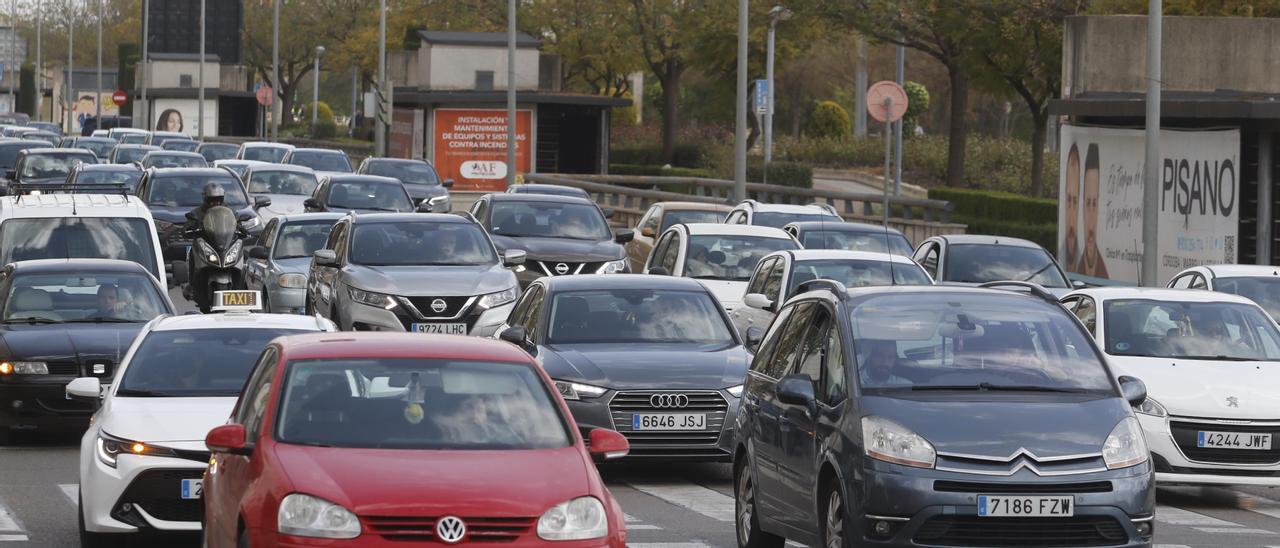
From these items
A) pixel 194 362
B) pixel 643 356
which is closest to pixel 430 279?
pixel 643 356

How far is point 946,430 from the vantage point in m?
9.05

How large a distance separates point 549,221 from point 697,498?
1460cm

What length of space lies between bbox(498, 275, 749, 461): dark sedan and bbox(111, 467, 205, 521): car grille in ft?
11.8

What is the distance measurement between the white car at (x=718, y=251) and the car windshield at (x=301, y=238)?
14.7 ft

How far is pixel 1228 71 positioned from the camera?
101 feet

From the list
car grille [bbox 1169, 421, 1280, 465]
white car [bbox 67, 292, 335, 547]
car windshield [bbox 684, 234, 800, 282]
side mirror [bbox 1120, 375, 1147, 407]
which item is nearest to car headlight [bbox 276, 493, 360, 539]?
white car [bbox 67, 292, 335, 547]

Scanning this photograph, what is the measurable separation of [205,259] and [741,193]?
50.7ft

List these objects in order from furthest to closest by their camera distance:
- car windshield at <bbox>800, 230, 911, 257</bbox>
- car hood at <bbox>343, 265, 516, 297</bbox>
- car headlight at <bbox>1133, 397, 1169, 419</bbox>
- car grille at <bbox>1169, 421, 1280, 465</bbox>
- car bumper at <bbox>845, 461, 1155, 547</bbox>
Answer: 1. car windshield at <bbox>800, 230, 911, 257</bbox>
2. car hood at <bbox>343, 265, 516, 297</bbox>
3. car headlight at <bbox>1133, 397, 1169, 419</bbox>
4. car grille at <bbox>1169, 421, 1280, 465</bbox>
5. car bumper at <bbox>845, 461, 1155, 547</bbox>

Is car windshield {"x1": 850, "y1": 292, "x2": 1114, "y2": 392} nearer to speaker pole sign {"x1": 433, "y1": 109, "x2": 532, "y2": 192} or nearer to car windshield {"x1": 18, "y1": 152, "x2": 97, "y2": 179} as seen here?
car windshield {"x1": 18, "y1": 152, "x2": 97, "y2": 179}

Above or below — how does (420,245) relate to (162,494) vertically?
above

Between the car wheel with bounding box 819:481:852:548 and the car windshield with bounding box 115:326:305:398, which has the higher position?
the car windshield with bounding box 115:326:305:398

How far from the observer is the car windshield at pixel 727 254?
23688mm

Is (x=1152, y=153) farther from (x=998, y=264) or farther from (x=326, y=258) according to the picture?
(x=326, y=258)

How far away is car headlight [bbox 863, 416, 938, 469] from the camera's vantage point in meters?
8.98
